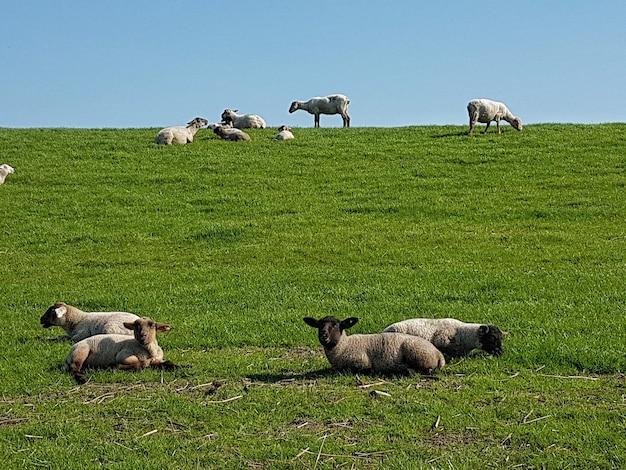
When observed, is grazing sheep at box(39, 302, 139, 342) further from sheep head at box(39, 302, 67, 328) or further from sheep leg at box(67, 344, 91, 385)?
sheep leg at box(67, 344, 91, 385)

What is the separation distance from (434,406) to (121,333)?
5413 mm

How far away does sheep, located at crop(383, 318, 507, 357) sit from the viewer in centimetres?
1059

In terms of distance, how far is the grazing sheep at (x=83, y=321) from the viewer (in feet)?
38.8

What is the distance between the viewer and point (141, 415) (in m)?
8.38

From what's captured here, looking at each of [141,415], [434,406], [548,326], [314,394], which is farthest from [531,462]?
[548,326]

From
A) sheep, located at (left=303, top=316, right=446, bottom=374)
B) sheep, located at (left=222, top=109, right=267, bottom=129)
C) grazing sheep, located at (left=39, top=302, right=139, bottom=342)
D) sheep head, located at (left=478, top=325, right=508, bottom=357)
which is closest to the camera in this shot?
sheep, located at (left=303, top=316, right=446, bottom=374)

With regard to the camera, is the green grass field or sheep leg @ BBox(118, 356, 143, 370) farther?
sheep leg @ BBox(118, 356, 143, 370)

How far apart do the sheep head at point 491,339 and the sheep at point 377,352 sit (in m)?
0.84

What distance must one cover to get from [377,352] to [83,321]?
5.12 meters

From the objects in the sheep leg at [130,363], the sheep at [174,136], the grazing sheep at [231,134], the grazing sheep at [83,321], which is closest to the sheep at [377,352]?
the sheep leg at [130,363]

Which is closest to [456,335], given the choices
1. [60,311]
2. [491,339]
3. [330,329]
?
[491,339]

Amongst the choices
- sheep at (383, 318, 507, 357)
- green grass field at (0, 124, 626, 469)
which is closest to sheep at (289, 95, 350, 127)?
green grass field at (0, 124, 626, 469)

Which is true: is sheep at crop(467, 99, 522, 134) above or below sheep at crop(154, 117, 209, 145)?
above

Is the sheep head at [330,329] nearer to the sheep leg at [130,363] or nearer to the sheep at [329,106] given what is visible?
the sheep leg at [130,363]
